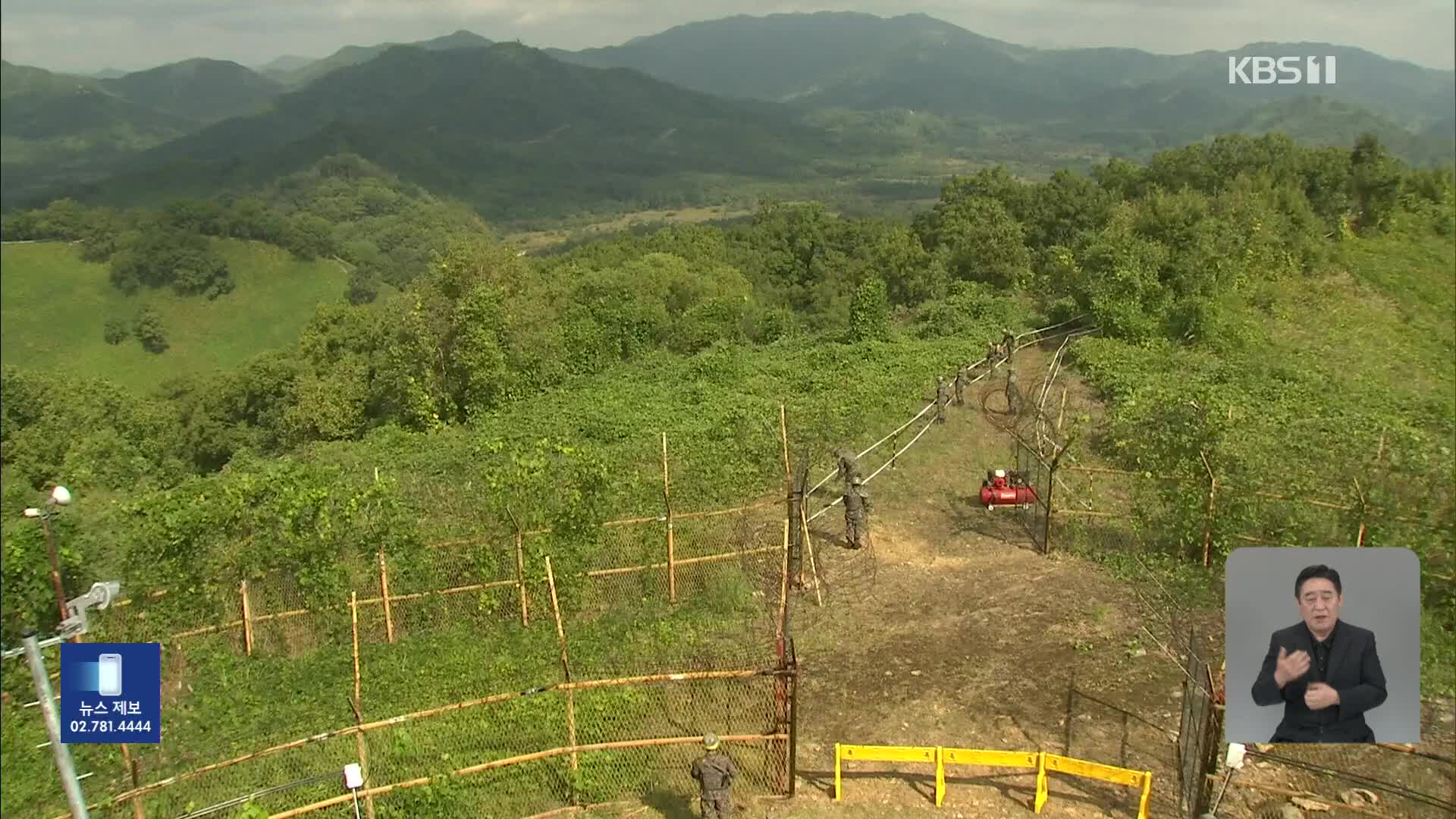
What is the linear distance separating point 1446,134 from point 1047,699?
68674mm

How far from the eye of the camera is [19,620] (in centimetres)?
1001

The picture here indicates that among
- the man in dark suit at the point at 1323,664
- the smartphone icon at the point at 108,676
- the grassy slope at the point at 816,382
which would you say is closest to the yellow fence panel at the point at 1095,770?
the man in dark suit at the point at 1323,664

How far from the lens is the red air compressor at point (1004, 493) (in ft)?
45.4

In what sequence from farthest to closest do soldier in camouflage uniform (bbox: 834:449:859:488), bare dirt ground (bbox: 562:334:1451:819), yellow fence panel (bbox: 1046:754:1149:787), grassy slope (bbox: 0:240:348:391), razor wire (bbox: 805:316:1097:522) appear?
grassy slope (bbox: 0:240:348:391) → razor wire (bbox: 805:316:1097:522) → soldier in camouflage uniform (bbox: 834:449:859:488) → bare dirt ground (bbox: 562:334:1451:819) → yellow fence panel (bbox: 1046:754:1149:787)

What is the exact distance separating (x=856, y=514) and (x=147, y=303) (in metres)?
88.1

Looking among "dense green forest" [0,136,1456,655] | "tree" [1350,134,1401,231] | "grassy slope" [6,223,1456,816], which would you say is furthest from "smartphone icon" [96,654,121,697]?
"tree" [1350,134,1401,231]

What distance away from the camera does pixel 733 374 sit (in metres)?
23.8

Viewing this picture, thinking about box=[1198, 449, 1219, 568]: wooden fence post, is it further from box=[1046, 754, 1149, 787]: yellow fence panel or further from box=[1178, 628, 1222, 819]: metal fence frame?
box=[1046, 754, 1149, 787]: yellow fence panel

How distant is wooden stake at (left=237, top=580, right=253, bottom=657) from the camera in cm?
1063

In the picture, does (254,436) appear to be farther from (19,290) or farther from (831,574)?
(19,290)

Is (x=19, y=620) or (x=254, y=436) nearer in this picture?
(x=19, y=620)

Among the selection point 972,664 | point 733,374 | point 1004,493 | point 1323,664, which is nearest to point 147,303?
point 733,374

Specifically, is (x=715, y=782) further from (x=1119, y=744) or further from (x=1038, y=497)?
(x=1038, y=497)

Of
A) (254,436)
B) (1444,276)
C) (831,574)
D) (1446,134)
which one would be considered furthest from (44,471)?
(1446,134)
